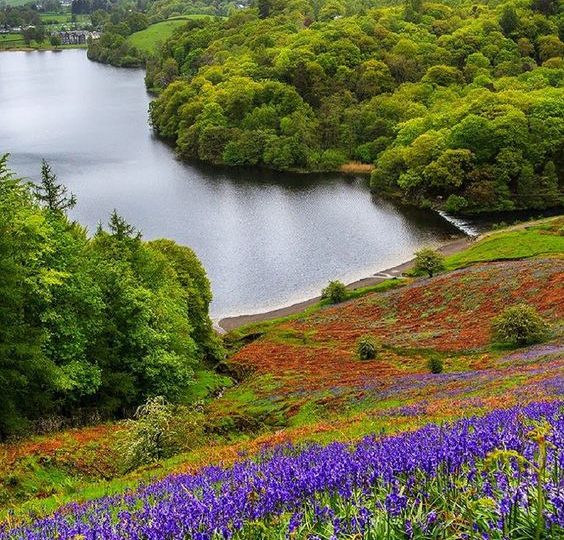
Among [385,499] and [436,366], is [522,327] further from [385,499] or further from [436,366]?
[385,499]

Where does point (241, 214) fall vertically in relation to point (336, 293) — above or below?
above

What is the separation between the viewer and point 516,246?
8138cm

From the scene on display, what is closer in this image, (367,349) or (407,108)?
(367,349)

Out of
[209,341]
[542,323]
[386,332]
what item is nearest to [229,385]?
[209,341]

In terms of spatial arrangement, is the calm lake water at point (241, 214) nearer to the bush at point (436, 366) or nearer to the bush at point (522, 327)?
the bush at point (522, 327)

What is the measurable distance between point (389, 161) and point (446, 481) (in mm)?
118689

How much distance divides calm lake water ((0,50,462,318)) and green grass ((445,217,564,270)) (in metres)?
9.67

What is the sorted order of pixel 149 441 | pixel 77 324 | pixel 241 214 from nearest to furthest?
pixel 149 441, pixel 77 324, pixel 241 214

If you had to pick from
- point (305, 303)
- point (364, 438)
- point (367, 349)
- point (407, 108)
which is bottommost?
point (305, 303)

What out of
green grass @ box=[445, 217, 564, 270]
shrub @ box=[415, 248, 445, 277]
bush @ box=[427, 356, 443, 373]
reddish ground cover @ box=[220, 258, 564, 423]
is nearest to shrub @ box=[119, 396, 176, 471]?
reddish ground cover @ box=[220, 258, 564, 423]

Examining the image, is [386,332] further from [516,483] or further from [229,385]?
[516,483]

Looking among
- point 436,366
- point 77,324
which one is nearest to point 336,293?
point 436,366

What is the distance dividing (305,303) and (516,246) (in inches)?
1038

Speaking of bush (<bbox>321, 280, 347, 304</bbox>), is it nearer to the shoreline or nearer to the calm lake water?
the shoreline
